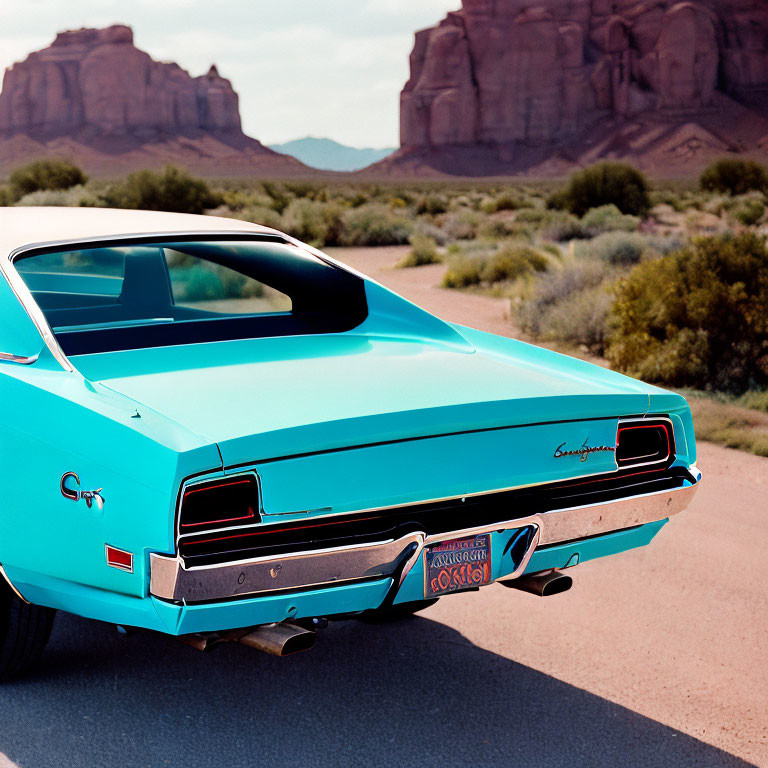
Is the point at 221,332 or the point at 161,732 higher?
the point at 221,332

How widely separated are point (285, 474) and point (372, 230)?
97.2ft

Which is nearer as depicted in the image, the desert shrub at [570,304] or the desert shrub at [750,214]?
the desert shrub at [570,304]

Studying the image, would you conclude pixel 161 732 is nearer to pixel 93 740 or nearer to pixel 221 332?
pixel 93 740

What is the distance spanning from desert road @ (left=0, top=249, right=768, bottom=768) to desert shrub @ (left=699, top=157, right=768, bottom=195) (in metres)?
→ 46.6

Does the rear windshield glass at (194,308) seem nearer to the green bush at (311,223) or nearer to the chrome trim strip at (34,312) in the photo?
the chrome trim strip at (34,312)

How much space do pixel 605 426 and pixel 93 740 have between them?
6.15ft

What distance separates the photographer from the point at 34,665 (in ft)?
12.3

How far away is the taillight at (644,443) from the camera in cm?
353

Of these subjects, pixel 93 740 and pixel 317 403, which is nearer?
pixel 317 403

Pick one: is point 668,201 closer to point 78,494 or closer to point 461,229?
point 461,229

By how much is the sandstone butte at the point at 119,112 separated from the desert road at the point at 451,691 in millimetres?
129915

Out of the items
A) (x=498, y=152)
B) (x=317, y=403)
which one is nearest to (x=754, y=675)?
(x=317, y=403)

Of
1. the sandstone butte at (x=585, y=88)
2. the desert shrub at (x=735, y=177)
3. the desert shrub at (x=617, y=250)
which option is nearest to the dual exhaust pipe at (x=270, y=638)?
the desert shrub at (x=617, y=250)

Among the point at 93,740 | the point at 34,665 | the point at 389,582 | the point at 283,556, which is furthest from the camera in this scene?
the point at 34,665
